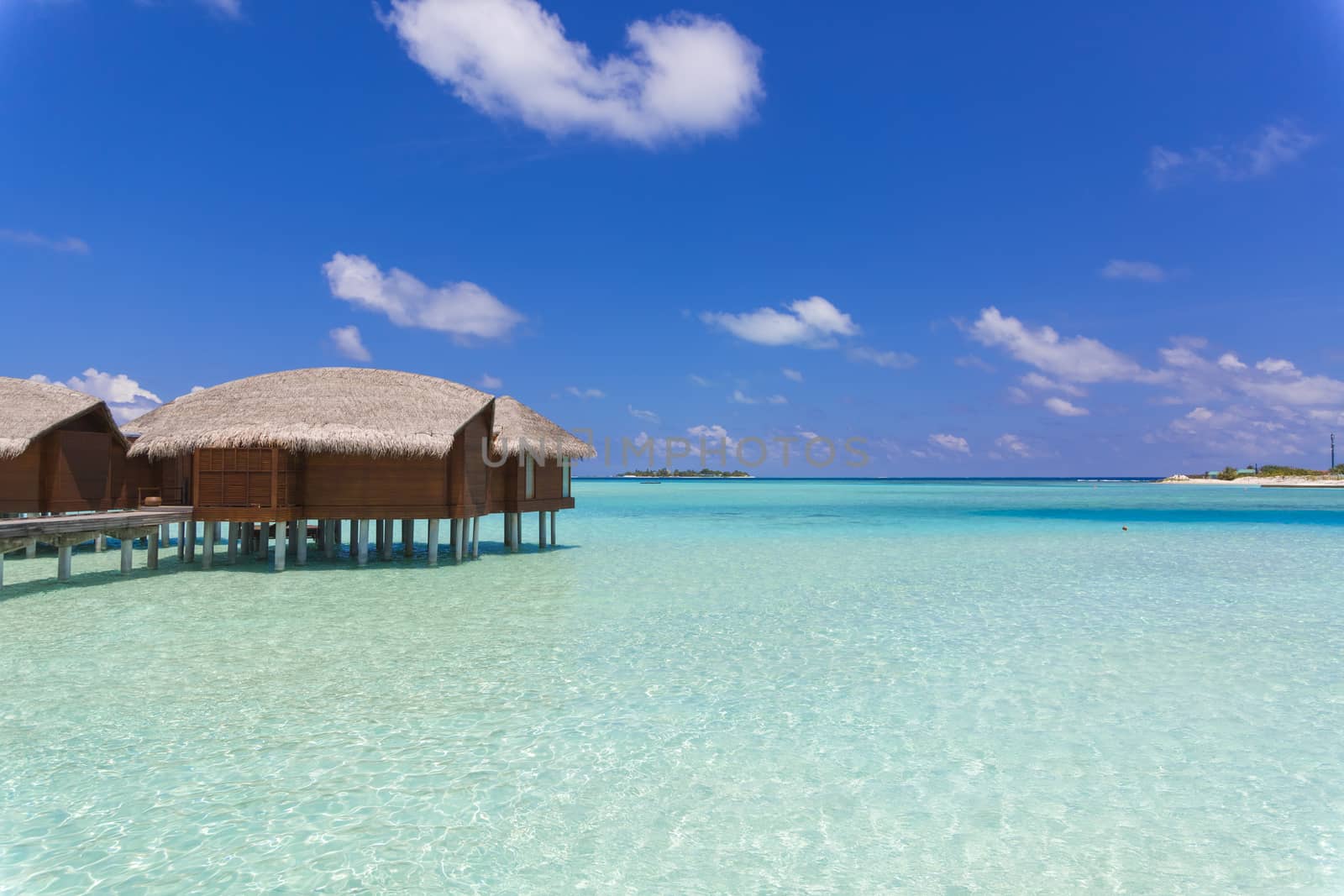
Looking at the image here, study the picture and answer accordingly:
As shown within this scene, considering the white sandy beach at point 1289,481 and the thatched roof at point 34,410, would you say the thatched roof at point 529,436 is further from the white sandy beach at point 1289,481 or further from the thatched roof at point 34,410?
the white sandy beach at point 1289,481

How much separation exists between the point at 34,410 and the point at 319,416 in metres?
6.67

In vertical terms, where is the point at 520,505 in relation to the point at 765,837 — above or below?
above

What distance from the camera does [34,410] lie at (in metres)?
16.5

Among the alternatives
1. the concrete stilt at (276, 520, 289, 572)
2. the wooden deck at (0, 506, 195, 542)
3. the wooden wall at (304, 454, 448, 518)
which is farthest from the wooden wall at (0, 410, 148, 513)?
the wooden wall at (304, 454, 448, 518)

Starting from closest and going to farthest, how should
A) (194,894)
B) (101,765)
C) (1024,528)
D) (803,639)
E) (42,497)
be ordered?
(194,894), (101,765), (803,639), (42,497), (1024,528)

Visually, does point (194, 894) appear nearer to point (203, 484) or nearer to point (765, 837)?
point (765, 837)

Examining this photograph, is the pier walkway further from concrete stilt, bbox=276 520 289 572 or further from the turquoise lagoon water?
concrete stilt, bbox=276 520 289 572

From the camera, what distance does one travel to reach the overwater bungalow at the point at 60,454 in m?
16.0

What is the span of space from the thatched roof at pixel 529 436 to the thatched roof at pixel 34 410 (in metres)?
8.31

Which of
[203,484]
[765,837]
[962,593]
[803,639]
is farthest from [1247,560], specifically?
[203,484]

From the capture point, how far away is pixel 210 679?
292 inches

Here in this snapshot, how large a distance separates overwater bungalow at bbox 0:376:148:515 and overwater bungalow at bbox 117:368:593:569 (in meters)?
1.17

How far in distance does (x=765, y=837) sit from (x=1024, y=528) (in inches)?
1079

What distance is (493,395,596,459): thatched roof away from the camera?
1741cm
